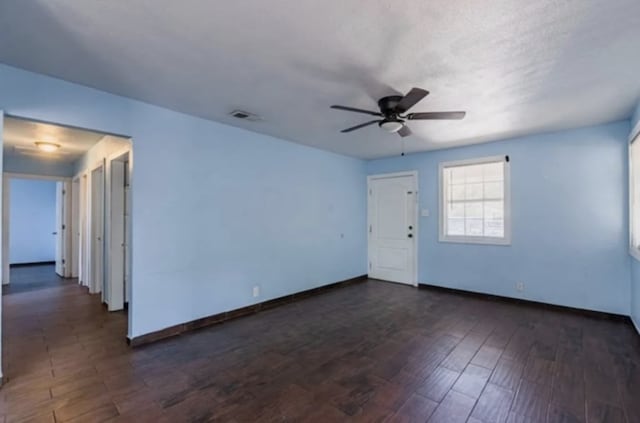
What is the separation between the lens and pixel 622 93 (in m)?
2.92

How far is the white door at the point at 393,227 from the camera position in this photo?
18.7ft

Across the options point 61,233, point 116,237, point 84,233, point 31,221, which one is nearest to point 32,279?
point 61,233

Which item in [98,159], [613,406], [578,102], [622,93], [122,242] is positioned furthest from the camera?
[98,159]

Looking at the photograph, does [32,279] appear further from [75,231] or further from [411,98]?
[411,98]

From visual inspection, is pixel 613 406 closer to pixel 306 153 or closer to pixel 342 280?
pixel 342 280

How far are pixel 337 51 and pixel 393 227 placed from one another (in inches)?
169

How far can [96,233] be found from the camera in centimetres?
508

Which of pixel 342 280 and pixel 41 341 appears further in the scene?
pixel 342 280

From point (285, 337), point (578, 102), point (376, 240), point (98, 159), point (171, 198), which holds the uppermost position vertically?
point (578, 102)

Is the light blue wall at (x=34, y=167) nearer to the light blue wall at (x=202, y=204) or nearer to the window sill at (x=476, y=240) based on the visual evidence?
the light blue wall at (x=202, y=204)

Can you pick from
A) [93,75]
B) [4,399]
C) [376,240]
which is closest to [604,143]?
[376,240]

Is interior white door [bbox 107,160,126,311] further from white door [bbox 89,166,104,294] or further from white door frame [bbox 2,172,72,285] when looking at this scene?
white door frame [bbox 2,172,72,285]

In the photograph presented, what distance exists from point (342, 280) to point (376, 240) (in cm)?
115

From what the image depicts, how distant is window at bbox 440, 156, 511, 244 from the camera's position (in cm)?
469
